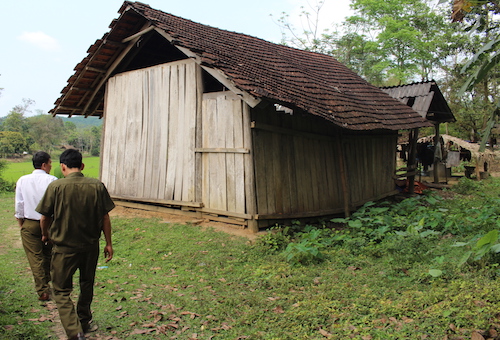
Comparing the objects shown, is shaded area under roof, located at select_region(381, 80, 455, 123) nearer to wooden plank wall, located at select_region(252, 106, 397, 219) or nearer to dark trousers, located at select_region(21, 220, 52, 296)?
wooden plank wall, located at select_region(252, 106, 397, 219)

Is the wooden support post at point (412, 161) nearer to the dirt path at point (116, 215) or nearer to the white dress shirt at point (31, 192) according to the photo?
the dirt path at point (116, 215)

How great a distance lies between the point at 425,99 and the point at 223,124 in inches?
402

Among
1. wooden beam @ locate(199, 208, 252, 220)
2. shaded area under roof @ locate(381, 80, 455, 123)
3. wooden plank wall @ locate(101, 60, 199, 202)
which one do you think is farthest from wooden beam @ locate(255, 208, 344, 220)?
shaded area under roof @ locate(381, 80, 455, 123)

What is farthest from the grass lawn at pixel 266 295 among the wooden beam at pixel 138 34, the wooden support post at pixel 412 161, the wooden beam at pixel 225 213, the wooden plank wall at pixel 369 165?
the wooden support post at pixel 412 161

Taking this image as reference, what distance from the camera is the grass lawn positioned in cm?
394

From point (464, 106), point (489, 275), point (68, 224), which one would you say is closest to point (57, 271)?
point (68, 224)

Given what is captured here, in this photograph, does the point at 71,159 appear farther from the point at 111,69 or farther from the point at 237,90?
the point at 111,69

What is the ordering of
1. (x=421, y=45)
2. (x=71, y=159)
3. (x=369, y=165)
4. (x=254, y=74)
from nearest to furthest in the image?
(x=71, y=159)
(x=254, y=74)
(x=369, y=165)
(x=421, y=45)

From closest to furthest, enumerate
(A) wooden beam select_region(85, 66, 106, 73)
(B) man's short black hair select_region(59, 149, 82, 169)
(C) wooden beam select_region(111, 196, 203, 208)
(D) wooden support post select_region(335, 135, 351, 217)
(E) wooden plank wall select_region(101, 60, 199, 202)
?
(B) man's short black hair select_region(59, 149, 82, 169), (C) wooden beam select_region(111, 196, 203, 208), (E) wooden plank wall select_region(101, 60, 199, 202), (D) wooden support post select_region(335, 135, 351, 217), (A) wooden beam select_region(85, 66, 106, 73)

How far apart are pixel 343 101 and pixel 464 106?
23.1m

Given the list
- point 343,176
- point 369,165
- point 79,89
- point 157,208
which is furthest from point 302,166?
point 79,89

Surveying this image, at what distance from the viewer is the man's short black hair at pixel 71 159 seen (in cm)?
371

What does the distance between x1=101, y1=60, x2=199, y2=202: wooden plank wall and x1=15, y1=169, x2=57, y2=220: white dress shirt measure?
4.62 metres

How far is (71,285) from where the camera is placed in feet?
12.1
